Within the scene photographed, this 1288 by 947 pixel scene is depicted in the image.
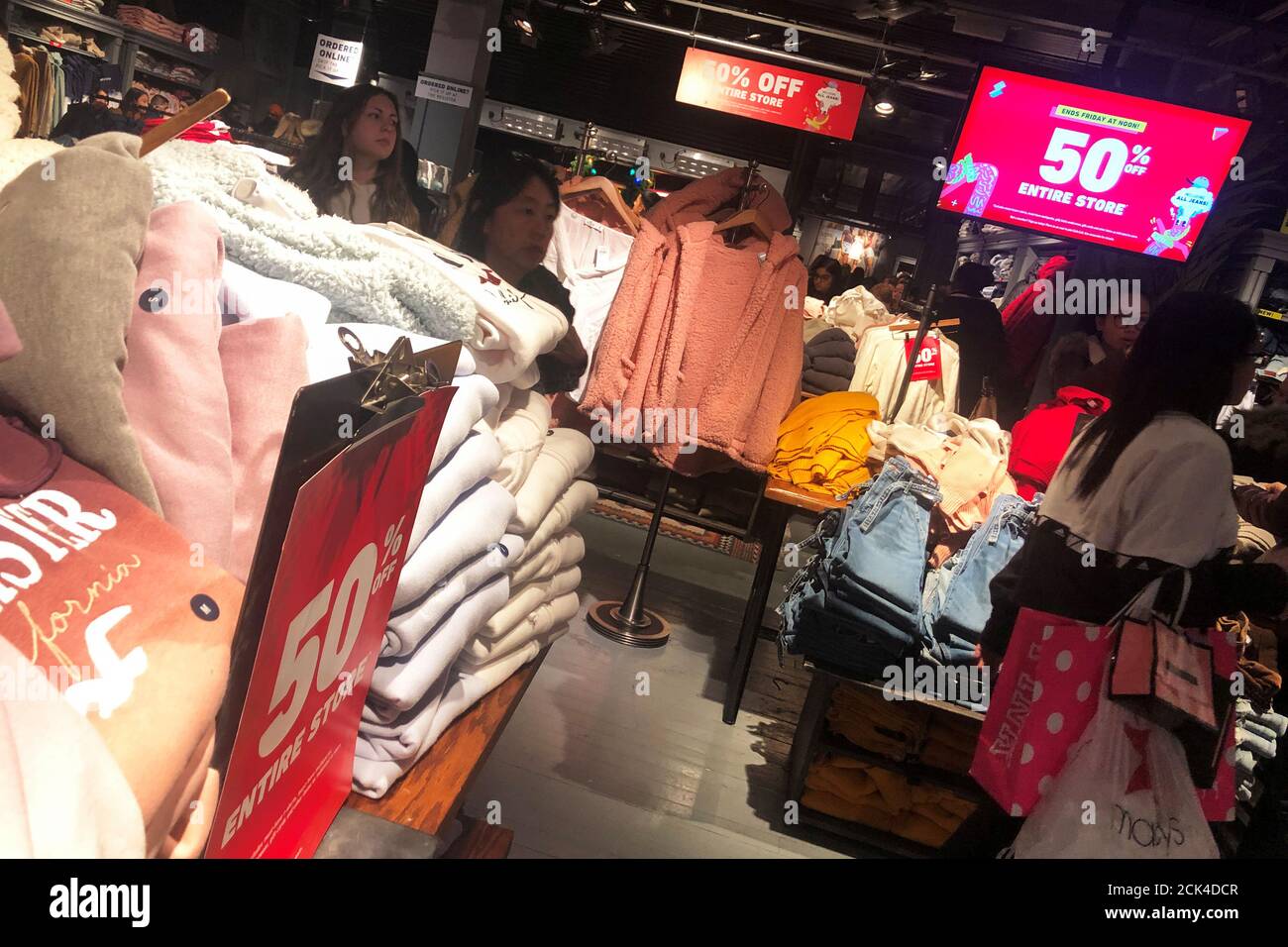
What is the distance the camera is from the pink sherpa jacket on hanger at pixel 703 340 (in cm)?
309

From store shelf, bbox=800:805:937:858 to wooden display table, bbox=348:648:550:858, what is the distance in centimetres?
177

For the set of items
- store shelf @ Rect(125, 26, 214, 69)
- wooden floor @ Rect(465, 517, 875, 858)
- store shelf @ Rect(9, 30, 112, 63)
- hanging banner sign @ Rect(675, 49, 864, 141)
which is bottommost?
wooden floor @ Rect(465, 517, 875, 858)

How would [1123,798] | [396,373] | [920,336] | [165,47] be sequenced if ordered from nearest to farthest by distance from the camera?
1. [396,373]
2. [1123,798]
3. [920,336]
4. [165,47]

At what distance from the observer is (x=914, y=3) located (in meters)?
5.16

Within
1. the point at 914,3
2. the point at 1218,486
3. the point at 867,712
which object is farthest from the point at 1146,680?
the point at 914,3

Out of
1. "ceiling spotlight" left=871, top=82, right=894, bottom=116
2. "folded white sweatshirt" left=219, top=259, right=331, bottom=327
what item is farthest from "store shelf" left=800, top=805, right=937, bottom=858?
"ceiling spotlight" left=871, top=82, right=894, bottom=116

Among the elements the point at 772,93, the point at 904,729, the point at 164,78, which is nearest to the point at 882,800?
the point at 904,729

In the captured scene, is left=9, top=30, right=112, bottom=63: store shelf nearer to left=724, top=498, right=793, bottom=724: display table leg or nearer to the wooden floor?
the wooden floor

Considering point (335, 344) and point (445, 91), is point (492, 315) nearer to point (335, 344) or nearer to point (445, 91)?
point (335, 344)

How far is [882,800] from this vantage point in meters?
2.64

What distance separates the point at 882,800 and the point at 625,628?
1.38 meters

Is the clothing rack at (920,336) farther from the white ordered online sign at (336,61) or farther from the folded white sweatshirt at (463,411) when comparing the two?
the white ordered online sign at (336,61)

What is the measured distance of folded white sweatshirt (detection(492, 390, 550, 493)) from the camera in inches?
51.3

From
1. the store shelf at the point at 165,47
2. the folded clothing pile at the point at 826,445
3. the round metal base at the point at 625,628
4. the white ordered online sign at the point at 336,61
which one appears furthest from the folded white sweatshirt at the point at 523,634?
the store shelf at the point at 165,47
